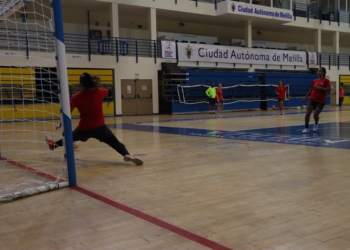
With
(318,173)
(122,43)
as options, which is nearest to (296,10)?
(122,43)

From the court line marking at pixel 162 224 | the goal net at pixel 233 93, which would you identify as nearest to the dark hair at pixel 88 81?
the court line marking at pixel 162 224

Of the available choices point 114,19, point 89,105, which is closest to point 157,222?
point 89,105

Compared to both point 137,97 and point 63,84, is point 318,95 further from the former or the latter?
point 137,97

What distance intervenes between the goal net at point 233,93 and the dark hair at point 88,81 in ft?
54.8

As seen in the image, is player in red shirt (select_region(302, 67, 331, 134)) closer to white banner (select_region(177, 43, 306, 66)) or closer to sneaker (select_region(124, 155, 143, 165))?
sneaker (select_region(124, 155, 143, 165))

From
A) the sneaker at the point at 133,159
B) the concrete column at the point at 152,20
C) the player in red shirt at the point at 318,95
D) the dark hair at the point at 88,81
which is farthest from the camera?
the concrete column at the point at 152,20

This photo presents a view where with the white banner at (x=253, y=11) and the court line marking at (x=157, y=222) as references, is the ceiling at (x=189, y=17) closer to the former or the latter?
the white banner at (x=253, y=11)

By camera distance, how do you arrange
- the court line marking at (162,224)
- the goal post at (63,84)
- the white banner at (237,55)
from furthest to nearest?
the white banner at (237,55), the goal post at (63,84), the court line marking at (162,224)

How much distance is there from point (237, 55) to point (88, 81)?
68.4 feet

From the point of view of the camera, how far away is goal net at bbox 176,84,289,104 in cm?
2244

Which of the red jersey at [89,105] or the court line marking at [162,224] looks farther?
the red jersey at [89,105]

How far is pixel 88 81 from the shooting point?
5.05 m

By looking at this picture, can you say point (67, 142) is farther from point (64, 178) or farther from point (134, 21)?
point (134, 21)

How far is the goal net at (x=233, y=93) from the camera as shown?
22.4 m
